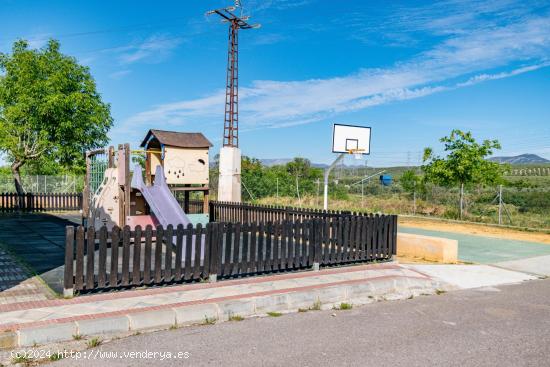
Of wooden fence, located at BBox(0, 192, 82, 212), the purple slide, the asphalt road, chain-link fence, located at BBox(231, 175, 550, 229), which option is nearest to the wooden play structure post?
the purple slide

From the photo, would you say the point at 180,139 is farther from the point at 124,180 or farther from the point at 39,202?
the point at 39,202

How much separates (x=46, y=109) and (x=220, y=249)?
24248 millimetres

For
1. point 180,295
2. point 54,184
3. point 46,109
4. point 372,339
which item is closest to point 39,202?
point 46,109

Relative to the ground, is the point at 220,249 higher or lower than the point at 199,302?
higher

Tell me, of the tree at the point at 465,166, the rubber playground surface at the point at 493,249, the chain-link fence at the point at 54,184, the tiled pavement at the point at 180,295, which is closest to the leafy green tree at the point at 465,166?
the tree at the point at 465,166

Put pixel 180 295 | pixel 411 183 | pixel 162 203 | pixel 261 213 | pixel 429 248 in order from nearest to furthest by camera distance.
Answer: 1. pixel 180 295
2. pixel 429 248
3. pixel 162 203
4. pixel 261 213
5. pixel 411 183

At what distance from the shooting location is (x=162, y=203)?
1123 cm

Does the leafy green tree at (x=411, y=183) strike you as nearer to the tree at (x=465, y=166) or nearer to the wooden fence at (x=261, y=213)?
the tree at (x=465, y=166)

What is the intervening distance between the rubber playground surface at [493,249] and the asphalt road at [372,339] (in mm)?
4651

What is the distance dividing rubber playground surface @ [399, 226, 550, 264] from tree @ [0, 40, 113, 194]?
2387 centimetres

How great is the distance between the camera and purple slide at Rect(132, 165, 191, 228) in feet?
35.2

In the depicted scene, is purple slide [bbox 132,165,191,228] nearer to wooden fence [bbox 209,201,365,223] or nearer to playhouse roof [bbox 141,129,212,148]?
wooden fence [bbox 209,201,365,223]

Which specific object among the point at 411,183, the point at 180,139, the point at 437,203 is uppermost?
the point at 180,139

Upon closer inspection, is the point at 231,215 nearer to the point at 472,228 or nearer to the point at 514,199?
the point at 472,228
